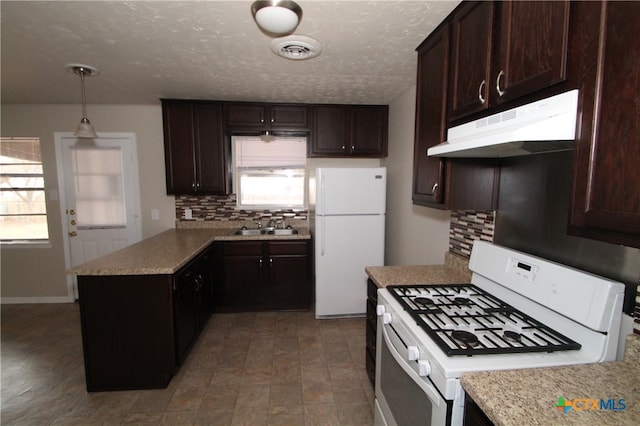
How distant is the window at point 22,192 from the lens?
340 cm

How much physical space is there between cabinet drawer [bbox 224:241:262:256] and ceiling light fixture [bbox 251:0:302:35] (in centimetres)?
217

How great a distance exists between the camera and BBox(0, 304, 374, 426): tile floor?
1822 millimetres

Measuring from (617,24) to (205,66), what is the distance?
2319 mm

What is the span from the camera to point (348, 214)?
300 centimetres

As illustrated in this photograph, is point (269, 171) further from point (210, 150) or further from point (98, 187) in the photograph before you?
point (98, 187)

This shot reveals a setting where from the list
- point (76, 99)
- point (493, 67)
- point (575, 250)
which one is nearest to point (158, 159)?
point (76, 99)

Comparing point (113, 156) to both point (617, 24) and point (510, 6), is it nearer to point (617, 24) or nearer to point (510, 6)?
point (510, 6)

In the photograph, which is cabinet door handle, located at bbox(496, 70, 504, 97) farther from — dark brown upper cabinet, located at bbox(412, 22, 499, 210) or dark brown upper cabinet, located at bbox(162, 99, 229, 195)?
dark brown upper cabinet, located at bbox(162, 99, 229, 195)

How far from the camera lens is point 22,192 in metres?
3.43

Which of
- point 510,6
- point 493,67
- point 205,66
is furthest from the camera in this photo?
point 205,66

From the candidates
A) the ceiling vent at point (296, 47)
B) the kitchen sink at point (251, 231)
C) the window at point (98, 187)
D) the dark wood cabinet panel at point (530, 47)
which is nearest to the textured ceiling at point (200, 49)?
the ceiling vent at point (296, 47)

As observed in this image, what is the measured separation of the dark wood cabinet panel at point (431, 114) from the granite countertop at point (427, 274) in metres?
0.47

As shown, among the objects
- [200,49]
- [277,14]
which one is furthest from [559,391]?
[200,49]

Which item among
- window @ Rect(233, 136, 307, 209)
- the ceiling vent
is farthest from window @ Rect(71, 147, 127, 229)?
the ceiling vent
